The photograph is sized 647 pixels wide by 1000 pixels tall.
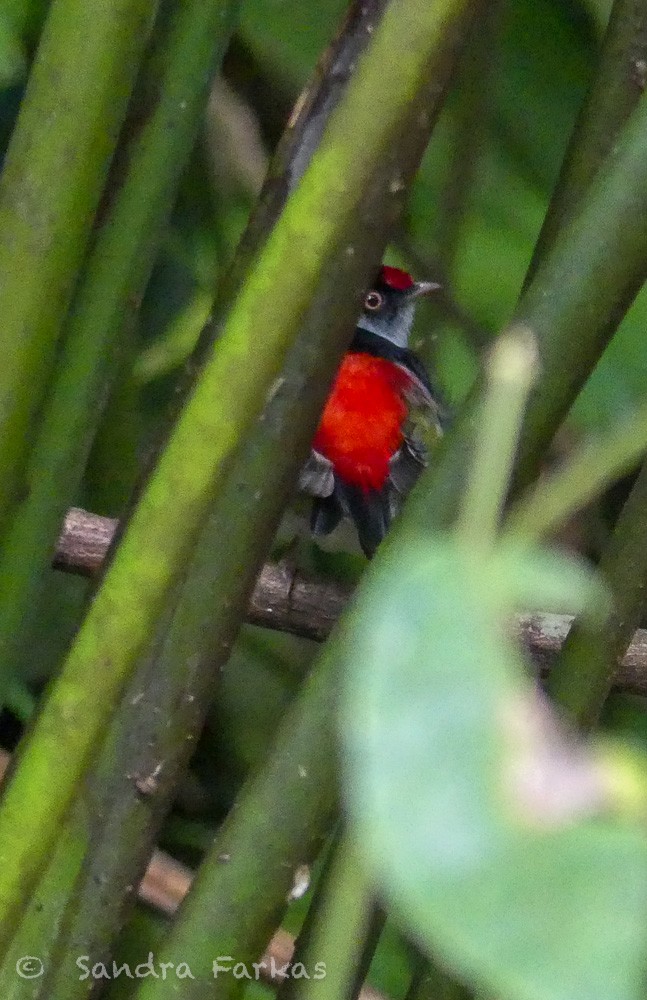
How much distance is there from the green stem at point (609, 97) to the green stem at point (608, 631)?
0.15m

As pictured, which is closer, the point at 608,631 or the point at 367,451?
the point at 608,631

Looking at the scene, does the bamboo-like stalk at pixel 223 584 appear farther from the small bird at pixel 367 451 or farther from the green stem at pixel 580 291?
the small bird at pixel 367 451

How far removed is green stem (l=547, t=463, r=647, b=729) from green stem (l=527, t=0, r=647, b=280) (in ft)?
0.50

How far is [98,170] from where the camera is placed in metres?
0.55

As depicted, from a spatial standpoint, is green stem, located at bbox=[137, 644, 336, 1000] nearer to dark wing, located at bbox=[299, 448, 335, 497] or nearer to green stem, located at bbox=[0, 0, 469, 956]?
green stem, located at bbox=[0, 0, 469, 956]

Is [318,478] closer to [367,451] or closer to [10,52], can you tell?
[367,451]

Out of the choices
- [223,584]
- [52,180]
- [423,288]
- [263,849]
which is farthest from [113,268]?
[423,288]

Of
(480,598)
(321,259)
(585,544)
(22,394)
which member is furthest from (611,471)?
(585,544)

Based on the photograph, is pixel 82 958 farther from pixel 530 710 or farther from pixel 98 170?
pixel 530 710

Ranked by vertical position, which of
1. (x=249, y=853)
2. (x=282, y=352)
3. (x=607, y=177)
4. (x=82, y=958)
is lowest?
(x=82, y=958)

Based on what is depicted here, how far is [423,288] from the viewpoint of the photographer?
1.32 meters

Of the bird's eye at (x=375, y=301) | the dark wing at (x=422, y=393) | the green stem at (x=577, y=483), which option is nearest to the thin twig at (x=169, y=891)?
the dark wing at (x=422, y=393)

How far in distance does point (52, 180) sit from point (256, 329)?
0.17m

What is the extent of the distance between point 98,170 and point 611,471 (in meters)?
0.42
